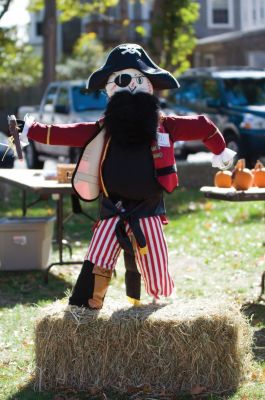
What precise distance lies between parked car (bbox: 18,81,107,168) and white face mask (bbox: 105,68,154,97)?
407 inches

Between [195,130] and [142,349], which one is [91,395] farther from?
[195,130]

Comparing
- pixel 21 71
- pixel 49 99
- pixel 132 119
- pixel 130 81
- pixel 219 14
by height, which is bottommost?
pixel 21 71

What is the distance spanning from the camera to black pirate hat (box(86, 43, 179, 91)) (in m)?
5.35

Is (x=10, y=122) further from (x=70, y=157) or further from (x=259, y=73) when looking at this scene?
(x=259, y=73)

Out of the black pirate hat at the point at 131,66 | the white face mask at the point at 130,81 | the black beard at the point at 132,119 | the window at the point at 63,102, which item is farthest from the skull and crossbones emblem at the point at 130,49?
the window at the point at 63,102

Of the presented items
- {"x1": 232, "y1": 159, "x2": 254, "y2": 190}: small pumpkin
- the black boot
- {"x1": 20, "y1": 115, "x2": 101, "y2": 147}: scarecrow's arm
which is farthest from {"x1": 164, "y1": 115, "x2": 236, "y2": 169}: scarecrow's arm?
{"x1": 232, "y1": 159, "x2": 254, "y2": 190}: small pumpkin

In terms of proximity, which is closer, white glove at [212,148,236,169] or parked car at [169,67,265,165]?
white glove at [212,148,236,169]

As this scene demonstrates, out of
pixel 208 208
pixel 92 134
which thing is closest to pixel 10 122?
pixel 92 134

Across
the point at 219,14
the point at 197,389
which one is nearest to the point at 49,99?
the point at 197,389

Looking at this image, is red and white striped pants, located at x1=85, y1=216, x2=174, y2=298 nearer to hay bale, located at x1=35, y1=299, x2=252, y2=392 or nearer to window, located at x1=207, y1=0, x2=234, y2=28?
hay bale, located at x1=35, y1=299, x2=252, y2=392

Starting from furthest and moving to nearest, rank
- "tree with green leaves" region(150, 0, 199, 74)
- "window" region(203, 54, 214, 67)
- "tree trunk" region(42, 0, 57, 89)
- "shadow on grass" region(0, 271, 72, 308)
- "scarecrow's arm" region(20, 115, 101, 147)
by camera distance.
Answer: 1. "window" region(203, 54, 214, 67)
2. "tree with green leaves" region(150, 0, 199, 74)
3. "tree trunk" region(42, 0, 57, 89)
4. "shadow on grass" region(0, 271, 72, 308)
5. "scarecrow's arm" region(20, 115, 101, 147)

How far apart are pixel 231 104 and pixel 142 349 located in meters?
11.9

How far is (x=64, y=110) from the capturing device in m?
16.7

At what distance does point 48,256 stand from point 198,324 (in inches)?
144
